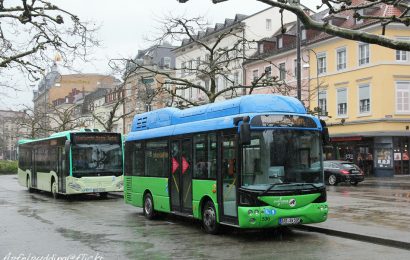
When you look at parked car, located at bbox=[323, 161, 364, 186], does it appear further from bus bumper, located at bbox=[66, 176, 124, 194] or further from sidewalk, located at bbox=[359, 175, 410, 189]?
bus bumper, located at bbox=[66, 176, 124, 194]

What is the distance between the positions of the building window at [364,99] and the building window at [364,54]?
6.21 feet

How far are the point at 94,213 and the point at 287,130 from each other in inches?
343

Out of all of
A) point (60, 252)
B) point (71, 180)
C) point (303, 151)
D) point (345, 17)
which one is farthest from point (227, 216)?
point (345, 17)

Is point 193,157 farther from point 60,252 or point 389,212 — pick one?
point 389,212

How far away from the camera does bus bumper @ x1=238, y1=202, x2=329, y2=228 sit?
10.8 m

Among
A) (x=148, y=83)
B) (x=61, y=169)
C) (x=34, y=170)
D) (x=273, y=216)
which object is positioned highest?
(x=148, y=83)

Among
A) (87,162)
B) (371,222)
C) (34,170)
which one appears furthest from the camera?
(34,170)

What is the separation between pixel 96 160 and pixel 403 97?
2579 cm

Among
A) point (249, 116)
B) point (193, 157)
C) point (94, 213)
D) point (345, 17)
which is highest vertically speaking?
point (345, 17)

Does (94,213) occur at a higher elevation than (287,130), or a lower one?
lower

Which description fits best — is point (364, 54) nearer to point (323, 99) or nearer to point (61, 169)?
point (323, 99)

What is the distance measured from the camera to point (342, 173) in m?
32.2

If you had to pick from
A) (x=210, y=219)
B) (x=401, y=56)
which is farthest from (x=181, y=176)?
(x=401, y=56)

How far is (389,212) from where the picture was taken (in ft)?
51.1
